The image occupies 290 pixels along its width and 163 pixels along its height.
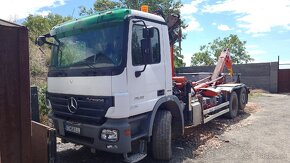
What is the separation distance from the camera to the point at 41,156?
468cm

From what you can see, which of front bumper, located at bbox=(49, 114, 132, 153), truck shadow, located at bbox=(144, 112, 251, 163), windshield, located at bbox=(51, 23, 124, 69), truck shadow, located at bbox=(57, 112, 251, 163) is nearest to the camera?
front bumper, located at bbox=(49, 114, 132, 153)

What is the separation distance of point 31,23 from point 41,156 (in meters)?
20.1

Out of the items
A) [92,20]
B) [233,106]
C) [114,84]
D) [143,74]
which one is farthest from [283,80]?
[114,84]

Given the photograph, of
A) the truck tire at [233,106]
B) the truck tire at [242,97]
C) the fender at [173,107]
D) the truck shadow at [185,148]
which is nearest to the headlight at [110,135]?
the fender at [173,107]

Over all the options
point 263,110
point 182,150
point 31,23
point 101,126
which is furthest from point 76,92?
point 31,23

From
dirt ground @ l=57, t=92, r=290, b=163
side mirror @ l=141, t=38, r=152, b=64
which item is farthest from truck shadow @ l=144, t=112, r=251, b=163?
side mirror @ l=141, t=38, r=152, b=64

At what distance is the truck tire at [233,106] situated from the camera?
9753 millimetres

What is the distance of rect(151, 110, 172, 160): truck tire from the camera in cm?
544

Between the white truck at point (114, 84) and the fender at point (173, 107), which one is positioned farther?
the fender at point (173, 107)

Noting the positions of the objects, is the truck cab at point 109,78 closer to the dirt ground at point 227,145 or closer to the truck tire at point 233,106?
the dirt ground at point 227,145

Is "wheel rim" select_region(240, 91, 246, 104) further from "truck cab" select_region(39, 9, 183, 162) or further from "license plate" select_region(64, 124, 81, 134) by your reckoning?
"license plate" select_region(64, 124, 81, 134)

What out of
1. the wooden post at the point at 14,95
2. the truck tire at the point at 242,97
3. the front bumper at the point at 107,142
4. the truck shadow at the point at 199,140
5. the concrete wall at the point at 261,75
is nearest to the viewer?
the wooden post at the point at 14,95

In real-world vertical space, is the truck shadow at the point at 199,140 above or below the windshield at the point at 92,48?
below

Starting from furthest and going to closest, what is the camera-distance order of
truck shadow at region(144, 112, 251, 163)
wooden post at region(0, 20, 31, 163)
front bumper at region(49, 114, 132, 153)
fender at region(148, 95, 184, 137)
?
truck shadow at region(144, 112, 251, 163) → fender at region(148, 95, 184, 137) → front bumper at region(49, 114, 132, 153) → wooden post at region(0, 20, 31, 163)
